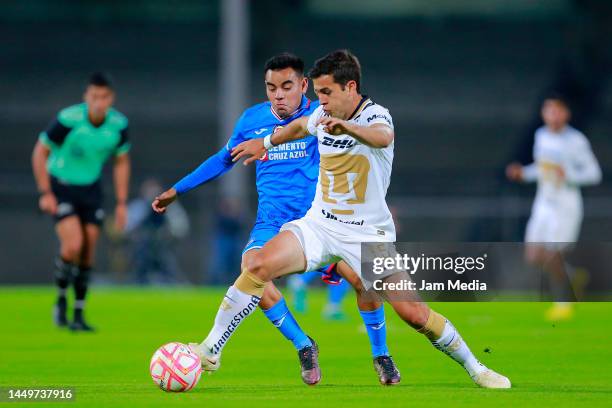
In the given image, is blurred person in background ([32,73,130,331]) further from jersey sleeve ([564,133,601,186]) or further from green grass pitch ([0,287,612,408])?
jersey sleeve ([564,133,601,186])

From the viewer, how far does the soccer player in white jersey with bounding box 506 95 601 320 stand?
1520 cm

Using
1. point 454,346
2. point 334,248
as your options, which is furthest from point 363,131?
point 454,346

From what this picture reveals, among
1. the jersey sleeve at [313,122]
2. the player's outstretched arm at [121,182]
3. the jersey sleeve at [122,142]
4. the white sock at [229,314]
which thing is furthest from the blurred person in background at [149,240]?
the jersey sleeve at [313,122]

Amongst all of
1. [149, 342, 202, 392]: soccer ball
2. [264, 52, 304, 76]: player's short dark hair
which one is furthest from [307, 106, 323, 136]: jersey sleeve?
[149, 342, 202, 392]: soccer ball

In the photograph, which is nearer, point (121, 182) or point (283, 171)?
point (283, 171)

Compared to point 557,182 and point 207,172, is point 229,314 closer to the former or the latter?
point 207,172

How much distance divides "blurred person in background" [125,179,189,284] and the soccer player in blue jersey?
15.5 meters

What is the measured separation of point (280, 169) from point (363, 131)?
1.94 metres

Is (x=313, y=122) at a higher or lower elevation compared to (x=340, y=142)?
higher

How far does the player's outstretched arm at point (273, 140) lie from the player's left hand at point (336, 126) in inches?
30.3

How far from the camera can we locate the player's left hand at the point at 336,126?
7.35m

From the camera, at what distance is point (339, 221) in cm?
810

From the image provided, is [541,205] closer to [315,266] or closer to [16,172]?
[315,266]

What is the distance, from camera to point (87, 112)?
44.0 ft
